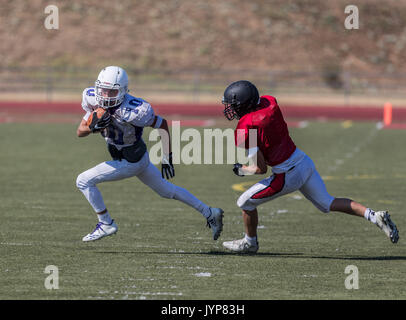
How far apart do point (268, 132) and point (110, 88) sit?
1.48m

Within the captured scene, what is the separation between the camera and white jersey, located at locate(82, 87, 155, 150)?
7883 mm

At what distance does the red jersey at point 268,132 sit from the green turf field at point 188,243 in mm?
936

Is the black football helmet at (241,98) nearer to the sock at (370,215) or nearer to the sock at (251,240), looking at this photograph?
the sock at (251,240)

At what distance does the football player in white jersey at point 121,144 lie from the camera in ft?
25.9

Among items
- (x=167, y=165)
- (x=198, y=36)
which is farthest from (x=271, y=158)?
(x=198, y=36)

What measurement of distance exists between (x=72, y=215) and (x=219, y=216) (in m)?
2.53

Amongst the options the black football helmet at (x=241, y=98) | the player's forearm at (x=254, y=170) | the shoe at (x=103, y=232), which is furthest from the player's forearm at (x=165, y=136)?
the player's forearm at (x=254, y=170)

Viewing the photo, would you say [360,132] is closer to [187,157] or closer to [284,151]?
[187,157]

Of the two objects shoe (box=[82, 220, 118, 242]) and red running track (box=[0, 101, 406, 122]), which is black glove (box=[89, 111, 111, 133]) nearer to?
shoe (box=[82, 220, 118, 242])

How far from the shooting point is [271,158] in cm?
768

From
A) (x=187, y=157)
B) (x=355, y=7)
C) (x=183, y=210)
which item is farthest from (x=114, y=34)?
(x=183, y=210)

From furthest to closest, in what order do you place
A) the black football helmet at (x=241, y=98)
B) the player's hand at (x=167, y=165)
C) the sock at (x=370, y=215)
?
1. the player's hand at (x=167, y=165)
2. the sock at (x=370, y=215)
3. the black football helmet at (x=241, y=98)

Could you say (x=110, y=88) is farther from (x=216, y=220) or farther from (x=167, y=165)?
(x=216, y=220)

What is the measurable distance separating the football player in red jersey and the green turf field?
46 cm
